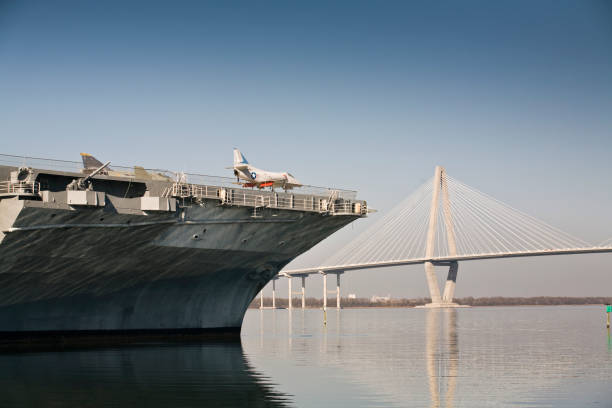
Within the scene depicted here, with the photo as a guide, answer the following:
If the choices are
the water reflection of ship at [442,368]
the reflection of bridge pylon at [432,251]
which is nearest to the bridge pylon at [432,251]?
the reflection of bridge pylon at [432,251]

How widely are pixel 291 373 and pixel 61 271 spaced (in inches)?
480

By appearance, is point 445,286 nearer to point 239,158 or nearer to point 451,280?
point 451,280

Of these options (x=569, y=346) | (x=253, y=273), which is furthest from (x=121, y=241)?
(x=569, y=346)

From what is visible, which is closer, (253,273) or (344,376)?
(344,376)

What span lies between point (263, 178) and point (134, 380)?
15690 millimetres

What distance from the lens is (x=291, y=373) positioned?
2041cm

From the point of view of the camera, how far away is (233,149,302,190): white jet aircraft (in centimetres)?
3319

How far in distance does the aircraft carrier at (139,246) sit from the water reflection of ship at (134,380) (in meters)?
3.24

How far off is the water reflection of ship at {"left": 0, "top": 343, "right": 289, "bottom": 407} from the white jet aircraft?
354 inches

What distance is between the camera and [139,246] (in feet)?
93.2

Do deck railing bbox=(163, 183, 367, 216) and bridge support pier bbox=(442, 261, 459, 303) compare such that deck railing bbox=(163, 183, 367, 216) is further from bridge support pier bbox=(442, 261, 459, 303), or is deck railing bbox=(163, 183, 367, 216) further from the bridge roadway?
bridge support pier bbox=(442, 261, 459, 303)

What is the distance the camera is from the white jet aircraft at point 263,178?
33.2 metres

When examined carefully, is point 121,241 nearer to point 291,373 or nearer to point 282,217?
point 282,217

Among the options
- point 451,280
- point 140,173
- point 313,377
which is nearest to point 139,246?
point 140,173
